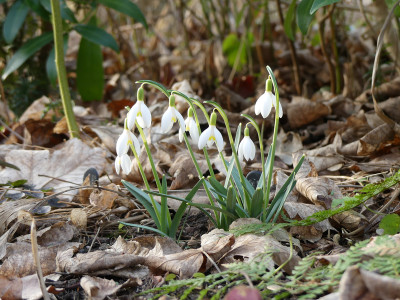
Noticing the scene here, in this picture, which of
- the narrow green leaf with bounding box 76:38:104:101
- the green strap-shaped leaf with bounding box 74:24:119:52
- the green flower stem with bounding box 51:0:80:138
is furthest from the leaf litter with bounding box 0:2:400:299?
the narrow green leaf with bounding box 76:38:104:101

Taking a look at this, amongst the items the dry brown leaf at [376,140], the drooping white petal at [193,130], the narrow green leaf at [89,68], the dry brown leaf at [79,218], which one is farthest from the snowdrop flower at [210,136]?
the narrow green leaf at [89,68]

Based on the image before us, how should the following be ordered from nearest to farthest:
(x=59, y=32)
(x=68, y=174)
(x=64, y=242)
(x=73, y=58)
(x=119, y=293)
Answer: (x=119, y=293), (x=64, y=242), (x=68, y=174), (x=59, y=32), (x=73, y=58)

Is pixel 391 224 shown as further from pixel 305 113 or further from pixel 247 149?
pixel 305 113

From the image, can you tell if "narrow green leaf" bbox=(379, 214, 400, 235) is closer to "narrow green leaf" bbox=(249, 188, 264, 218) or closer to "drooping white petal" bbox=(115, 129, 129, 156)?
"narrow green leaf" bbox=(249, 188, 264, 218)

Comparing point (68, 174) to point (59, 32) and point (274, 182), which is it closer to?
point (59, 32)

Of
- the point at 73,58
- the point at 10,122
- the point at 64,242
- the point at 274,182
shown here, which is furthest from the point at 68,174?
the point at 73,58

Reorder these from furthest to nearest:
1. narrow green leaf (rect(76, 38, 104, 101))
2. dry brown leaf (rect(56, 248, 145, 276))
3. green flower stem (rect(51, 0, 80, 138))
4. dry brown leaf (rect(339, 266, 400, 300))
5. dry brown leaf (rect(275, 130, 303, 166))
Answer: narrow green leaf (rect(76, 38, 104, 101)) → green flower stem (rect(51, 0, 80, 138)) → dry brown leaf (rect(275, 130, 303, 166)) → dry brown leaf (rect(56, 248, 145, 276)) → dry brown leaf (rect(339, 266, 400, 300))
